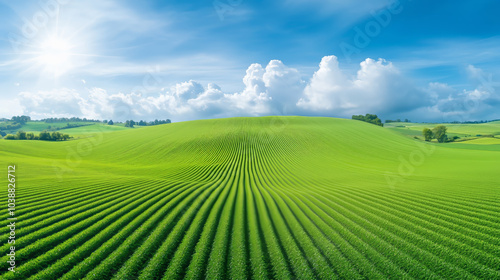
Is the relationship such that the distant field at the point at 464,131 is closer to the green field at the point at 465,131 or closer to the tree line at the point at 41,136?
the green field at the point at 465,131

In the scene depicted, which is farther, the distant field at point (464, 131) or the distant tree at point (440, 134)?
the distant field at point (464, 131)

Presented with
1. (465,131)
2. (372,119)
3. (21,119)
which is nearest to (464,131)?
(465,131)

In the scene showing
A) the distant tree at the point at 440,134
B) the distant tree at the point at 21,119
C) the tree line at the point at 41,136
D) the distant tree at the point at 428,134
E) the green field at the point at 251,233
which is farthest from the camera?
the distant tree at the point at 21,119

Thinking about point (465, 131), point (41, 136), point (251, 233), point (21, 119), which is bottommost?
point (251, 233)

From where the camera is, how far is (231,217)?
8.97 metres

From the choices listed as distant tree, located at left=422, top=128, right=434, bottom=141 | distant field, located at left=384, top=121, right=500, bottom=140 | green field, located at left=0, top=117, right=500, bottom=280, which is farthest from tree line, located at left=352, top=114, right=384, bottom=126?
green field, located at left=0, top=117, right=500, bottom=280

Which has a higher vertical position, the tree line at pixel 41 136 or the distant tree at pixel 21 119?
the distant tree at pixel 21 119

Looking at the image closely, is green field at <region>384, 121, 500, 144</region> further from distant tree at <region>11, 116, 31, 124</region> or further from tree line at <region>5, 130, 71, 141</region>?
distant tree at <region>11, 116, 31, 124</region>

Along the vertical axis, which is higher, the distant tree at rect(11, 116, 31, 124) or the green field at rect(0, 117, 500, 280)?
the distant tree at rect(11, 116, 31, 124)

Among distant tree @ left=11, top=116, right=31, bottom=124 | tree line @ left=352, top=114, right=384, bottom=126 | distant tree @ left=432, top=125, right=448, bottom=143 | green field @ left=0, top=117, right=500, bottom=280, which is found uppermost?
distant tree @ left=11, top=116, right=31, bottom=124

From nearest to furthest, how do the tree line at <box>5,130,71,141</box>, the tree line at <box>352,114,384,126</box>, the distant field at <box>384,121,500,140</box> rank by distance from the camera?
1. the tree line at <box>5,130,71,141</box>
2. the distant field at <box>384,121,500,140</box>
3. the tree line at <box>352,114,384,126</box>

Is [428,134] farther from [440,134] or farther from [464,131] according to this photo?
[464,131]

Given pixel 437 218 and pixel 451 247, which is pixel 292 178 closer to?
pixel 437 218

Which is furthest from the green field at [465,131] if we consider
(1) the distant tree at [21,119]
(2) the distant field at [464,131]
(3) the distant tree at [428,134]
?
(1) the distant tree at [21,119]
